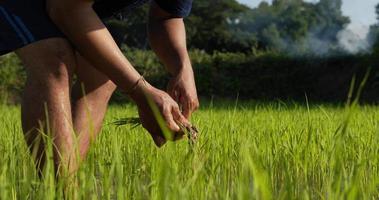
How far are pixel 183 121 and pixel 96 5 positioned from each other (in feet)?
1.74

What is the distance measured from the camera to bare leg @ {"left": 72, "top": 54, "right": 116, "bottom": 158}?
5.77 ft

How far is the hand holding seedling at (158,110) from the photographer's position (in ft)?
4.32

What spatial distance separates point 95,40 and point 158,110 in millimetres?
229

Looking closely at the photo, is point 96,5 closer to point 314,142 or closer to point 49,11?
point 49,11

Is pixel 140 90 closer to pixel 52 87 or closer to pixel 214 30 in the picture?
pixel 52 87

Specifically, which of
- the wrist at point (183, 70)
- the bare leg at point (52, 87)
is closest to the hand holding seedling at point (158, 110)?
the bare leg at point (52, 87)

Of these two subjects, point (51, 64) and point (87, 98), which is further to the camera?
point (87, 98)

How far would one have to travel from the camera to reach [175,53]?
1839 mm

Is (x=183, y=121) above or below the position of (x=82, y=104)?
above

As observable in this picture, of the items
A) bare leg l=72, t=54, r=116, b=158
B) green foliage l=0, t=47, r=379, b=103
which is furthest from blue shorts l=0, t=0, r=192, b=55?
green foliage l=0, t=47, r=379, b=103

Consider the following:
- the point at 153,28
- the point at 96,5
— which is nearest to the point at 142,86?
the point at 96,5

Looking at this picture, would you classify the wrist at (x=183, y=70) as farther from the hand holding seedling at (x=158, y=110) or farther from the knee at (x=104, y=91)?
the hand holding seedling at (x=158, y=110)

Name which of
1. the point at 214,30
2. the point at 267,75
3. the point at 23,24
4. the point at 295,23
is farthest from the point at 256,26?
the point at 23,24

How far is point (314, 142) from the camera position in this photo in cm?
193
